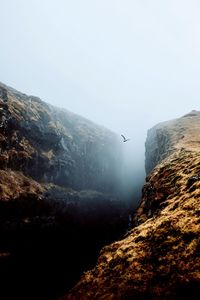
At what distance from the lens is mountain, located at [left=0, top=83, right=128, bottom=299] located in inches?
1455

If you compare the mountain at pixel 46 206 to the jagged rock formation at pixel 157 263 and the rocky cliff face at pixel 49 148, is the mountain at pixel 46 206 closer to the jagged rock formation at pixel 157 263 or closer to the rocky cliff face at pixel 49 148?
the rocky cliff face at pixel 49 148

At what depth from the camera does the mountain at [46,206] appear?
3697 cm

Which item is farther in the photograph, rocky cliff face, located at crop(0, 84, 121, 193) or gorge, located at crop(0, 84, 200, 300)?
rocky cliff face, located at crop(0, 84, 121, 193)

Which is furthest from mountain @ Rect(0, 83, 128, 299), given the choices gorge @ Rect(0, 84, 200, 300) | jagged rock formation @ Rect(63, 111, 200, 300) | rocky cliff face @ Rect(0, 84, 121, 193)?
jagged rock formation @ Rect(63, 111, 200, 300)

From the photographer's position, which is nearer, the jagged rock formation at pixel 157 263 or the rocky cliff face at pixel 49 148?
the jagged rock formation at pixel 157 263

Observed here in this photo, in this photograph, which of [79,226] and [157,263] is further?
[79,226]

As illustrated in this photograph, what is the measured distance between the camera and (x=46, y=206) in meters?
73.1

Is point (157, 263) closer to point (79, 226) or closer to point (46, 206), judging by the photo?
point (79, 226)

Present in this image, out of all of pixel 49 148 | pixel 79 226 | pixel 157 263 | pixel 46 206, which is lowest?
pixel 46 206

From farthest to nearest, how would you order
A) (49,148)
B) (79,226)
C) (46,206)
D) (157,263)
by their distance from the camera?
(49,148), (46,206), (79,226), (157,263)

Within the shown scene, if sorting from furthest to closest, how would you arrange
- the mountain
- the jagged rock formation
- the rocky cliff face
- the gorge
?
the rocky cliff face
the mountain
the gorge
the jagged rock formation

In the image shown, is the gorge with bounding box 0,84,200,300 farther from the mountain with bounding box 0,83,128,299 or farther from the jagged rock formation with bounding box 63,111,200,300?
the mountain with bounding box 0,83,128,299

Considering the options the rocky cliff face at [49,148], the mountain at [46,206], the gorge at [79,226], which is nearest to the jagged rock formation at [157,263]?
the gorge at [79,226]

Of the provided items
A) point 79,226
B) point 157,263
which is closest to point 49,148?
point 79,226
